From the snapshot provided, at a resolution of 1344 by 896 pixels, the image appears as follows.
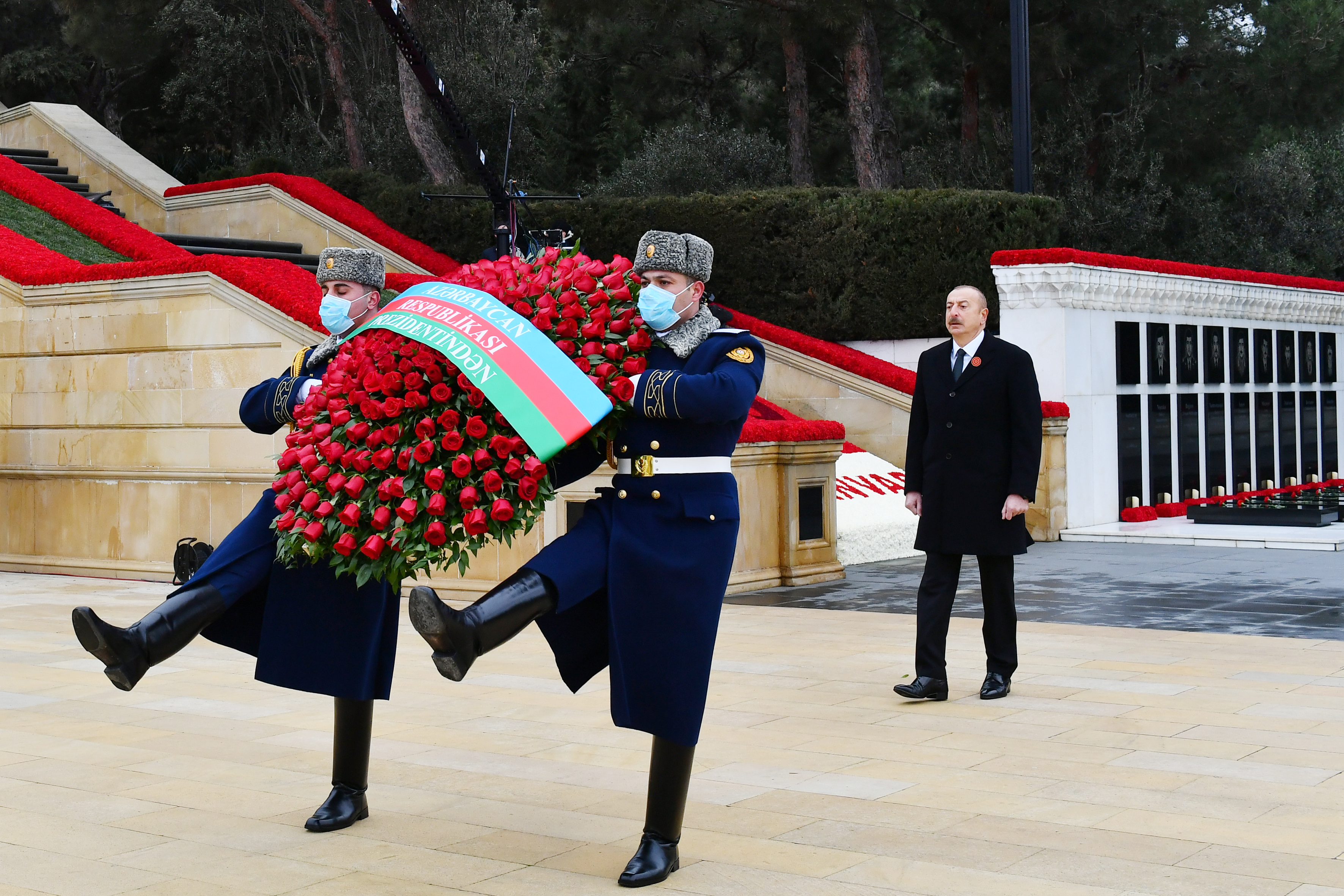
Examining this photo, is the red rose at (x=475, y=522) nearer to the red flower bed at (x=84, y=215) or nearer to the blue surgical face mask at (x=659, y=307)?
the blue surgical face mask at (x=659, y=307)

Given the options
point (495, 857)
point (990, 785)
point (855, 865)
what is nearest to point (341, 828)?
point (495, 857)

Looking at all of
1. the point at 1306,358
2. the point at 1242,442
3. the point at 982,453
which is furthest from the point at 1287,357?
the point at 982,453

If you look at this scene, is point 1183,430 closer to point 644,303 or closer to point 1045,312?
point 1045,312

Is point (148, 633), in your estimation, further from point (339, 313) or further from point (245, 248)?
point (245, 248)

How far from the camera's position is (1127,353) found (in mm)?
14977

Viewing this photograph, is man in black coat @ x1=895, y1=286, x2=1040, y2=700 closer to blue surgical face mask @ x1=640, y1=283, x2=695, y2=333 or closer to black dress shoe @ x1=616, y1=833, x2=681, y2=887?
blue surgical face mask @ x1=640, y1=283, x2=695, y2=333

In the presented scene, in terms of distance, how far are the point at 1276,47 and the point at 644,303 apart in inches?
819

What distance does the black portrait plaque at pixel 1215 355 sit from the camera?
1619 cm

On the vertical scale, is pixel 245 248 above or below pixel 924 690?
above

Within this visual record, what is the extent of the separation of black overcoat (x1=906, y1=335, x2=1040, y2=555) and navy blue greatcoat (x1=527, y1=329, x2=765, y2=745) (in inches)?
102

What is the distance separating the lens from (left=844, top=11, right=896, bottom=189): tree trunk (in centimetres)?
2108

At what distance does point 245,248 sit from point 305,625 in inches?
637

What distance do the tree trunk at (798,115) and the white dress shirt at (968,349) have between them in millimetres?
16288

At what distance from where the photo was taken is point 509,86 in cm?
2338
